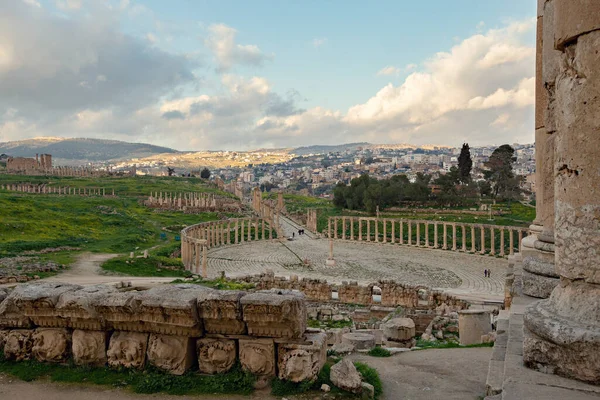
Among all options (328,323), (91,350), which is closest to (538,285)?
(91,350)

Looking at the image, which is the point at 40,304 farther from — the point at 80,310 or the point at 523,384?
the point at 523,384

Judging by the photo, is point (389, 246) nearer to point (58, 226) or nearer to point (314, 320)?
point (58, 226)

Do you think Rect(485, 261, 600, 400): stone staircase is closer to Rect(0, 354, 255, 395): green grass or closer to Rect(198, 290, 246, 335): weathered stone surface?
Rect(0, 354, 255, 395): green grass

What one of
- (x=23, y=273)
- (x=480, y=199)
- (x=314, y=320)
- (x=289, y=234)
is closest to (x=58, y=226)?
(x=23, y=273)

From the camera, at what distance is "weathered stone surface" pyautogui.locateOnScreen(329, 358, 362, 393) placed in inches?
247

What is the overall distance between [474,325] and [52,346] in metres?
8.54

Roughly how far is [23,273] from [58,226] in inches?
785

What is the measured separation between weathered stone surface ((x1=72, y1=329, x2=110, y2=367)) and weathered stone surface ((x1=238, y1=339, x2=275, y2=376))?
2181 mm

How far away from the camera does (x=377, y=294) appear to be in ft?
82.0

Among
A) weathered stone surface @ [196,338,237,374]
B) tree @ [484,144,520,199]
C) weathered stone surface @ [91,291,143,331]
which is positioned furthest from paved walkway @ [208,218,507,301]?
tree @ [484,144,520,199]

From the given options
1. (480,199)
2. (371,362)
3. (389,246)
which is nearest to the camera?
(371,362)

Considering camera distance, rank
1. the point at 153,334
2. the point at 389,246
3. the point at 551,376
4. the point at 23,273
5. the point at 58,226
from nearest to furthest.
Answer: the point at 551,376 → the point at 153,334 → the point at 23,273 → the point at 58,226 → the point at 389,246

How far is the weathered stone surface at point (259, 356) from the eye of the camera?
670cm

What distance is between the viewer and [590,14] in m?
4.61
